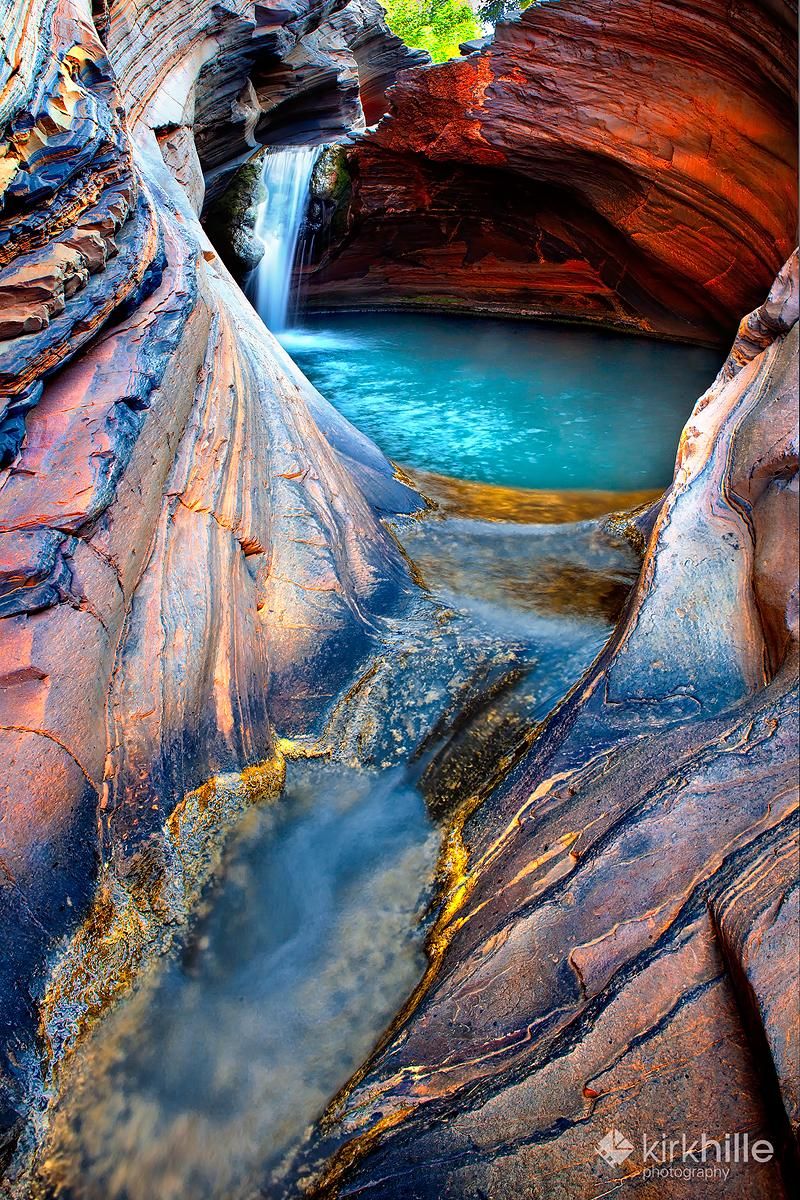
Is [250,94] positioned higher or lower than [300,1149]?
higher

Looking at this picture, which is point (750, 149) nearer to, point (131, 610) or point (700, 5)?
point (700, 5)

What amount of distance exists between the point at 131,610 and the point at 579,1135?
2.36m

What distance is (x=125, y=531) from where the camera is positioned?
3.30m

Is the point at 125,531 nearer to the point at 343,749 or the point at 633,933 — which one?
the point at 343,749

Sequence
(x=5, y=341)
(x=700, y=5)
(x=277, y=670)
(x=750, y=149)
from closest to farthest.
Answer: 1. (x=5, y=341)
2. (x=277, y=670)
3. (x=700, y=5)
4. (x=750, y=149)

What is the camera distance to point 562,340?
1027 cm

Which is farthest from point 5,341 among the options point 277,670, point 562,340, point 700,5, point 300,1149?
point 562,340

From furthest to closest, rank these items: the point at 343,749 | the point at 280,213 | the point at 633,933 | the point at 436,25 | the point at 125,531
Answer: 1. the point at 436,25
2. the point at 280,213
3. the point at 343,749
4. the point at 125,531
5. the point at 633,933

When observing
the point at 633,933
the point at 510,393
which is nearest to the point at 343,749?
the point at 633,933

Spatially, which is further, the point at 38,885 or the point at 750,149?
the point at 750,149

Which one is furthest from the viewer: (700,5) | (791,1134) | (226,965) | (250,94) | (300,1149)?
(250,94)

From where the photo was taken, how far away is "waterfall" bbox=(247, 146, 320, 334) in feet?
35.6

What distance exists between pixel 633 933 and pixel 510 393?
7.27 metres

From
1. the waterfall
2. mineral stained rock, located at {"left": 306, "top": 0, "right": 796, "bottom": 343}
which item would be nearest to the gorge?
mineral stained rock, located at {"left": 306, "top": 0, "right": 796, "bottom": 343}
